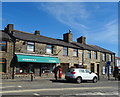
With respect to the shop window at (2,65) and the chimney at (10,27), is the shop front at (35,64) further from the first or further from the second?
the chimney at (10,27)

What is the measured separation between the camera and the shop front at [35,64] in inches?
857

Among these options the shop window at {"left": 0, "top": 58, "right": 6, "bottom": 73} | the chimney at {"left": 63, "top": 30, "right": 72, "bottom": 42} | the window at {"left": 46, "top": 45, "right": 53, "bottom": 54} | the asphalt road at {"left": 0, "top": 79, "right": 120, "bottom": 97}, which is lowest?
the asphalt road at {"left": 0, "top": 79, "right": 120, "bottom": 97}

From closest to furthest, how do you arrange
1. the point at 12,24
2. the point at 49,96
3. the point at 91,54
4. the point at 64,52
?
the point at 49,96
the point at 12,24
the point at 64,52
the point at 91,54

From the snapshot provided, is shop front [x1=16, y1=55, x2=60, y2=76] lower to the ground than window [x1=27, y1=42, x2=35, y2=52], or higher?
lower

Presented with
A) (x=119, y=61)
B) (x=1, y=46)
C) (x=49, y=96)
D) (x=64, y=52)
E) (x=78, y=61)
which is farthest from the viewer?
(x=119, y=61)

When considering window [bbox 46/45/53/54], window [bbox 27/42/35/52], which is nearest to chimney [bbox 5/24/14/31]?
window [bbox 27/42/35/52]

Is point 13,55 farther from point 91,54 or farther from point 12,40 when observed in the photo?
point 91,54

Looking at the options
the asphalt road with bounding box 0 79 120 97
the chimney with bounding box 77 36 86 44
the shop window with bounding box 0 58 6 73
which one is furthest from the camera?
the chimney with bounding box 77 36 86 44

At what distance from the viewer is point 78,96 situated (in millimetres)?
9859

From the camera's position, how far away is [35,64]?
23.4 meters

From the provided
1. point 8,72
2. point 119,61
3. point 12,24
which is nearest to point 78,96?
point 8,72

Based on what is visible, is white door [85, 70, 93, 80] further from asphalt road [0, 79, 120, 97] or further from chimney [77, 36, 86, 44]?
chimney [77, 36, 86, 44]

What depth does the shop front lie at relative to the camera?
21.8 metres

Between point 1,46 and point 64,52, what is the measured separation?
10.8 metres
